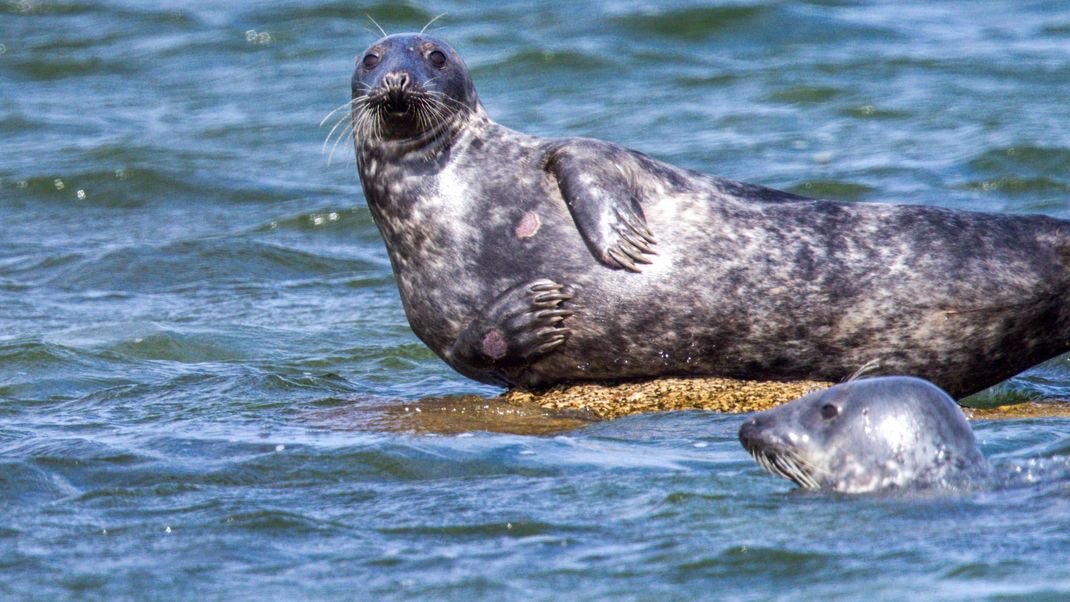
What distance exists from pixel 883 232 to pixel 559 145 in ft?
4.61

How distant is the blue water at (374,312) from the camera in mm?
5234

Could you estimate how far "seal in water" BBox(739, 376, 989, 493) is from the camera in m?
5.74

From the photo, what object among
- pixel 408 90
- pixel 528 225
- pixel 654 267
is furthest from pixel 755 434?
pixel 408 90

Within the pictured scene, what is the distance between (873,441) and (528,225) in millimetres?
2234

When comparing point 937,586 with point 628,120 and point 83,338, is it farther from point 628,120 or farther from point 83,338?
point 628,120

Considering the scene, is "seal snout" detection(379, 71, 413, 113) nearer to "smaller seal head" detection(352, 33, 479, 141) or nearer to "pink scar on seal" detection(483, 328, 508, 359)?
"smaller seal head" detection(352, 33, 479, 141)

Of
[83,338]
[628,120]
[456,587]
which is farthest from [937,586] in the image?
[628,120]

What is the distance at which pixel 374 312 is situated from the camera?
1046cm

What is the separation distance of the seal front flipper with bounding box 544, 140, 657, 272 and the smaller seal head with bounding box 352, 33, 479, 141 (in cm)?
58

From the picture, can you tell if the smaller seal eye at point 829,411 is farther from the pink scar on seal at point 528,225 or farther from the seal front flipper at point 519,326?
the pink scar on seal at point 528,225

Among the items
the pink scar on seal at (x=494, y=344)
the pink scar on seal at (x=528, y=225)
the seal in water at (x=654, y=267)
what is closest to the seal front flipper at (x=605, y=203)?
the seal in water at (x=654, y=267)

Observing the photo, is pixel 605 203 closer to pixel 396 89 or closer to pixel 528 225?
pixel 528 225

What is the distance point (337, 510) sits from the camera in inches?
233

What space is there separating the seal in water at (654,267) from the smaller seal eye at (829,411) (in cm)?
158
